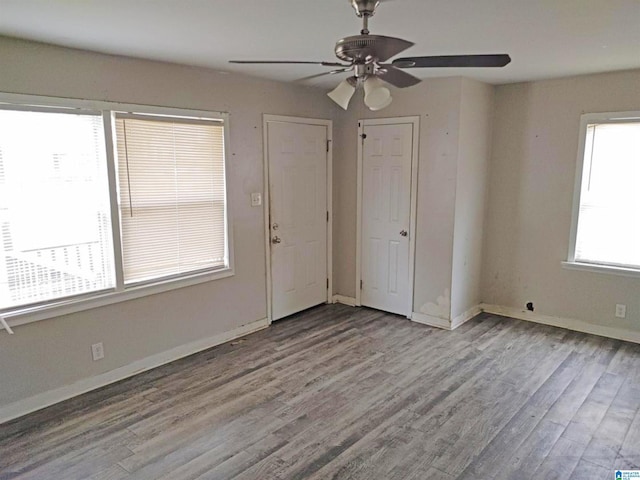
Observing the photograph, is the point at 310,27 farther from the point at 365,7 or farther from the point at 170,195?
the point at 170,195

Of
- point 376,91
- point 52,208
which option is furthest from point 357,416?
point 52,208

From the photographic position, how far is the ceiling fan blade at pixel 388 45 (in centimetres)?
171

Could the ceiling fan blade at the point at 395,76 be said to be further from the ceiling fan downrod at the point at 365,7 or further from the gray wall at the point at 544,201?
the gray wall at the point at 544,201

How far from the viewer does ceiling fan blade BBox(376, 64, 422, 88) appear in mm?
2047

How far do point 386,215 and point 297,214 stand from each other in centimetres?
93

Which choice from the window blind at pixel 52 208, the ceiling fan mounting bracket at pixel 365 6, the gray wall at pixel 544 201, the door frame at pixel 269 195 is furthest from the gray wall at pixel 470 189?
the window blind at pixel 52 208

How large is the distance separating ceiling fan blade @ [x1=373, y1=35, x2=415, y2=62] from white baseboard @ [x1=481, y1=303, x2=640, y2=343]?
3.68m

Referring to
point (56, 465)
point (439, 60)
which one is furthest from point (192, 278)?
point (439, 60)

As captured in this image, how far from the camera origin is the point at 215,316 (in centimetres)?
400

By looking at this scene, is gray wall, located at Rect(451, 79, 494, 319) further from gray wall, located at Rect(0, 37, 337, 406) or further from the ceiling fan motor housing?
the ceiling fan motor housing

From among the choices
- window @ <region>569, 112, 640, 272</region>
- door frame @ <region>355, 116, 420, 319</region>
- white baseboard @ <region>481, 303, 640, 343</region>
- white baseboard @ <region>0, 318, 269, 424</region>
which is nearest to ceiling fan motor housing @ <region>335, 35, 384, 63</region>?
door frame @ <region>355, 116, 420, 319</region>

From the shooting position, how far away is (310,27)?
8.07ft

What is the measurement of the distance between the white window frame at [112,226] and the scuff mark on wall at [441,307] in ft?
6.92

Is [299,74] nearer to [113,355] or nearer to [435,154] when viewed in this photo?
[435,154]
